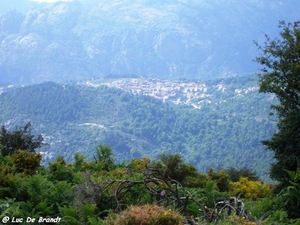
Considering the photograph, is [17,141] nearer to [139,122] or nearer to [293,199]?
[293,199]

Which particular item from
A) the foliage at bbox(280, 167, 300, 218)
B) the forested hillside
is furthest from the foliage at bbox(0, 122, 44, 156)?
the forested hillside

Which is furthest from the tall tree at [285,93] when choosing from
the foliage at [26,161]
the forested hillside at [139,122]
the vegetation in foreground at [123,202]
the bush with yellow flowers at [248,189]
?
the forested hillside at [139,122]

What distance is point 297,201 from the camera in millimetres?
8523

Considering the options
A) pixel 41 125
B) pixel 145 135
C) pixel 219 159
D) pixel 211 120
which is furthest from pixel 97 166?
pixel 211 120

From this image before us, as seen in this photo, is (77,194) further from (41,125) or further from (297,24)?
(41,125)

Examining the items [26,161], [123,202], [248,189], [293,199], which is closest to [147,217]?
[123,202]

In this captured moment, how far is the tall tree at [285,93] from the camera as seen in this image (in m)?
14.7

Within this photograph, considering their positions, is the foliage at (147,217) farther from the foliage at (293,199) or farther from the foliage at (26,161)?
the foliage at (26,161)

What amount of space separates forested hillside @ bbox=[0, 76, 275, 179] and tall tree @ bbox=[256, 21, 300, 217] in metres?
91.5

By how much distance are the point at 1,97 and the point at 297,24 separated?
150 m

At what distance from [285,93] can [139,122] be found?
15044 cm

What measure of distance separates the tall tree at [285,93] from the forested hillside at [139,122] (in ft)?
300

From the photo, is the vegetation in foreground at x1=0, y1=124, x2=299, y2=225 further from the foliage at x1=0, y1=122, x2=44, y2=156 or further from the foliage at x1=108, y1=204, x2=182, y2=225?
the foliage at x1=0, y1=122, x2=44, y2=156

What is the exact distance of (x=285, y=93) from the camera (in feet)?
51.9
